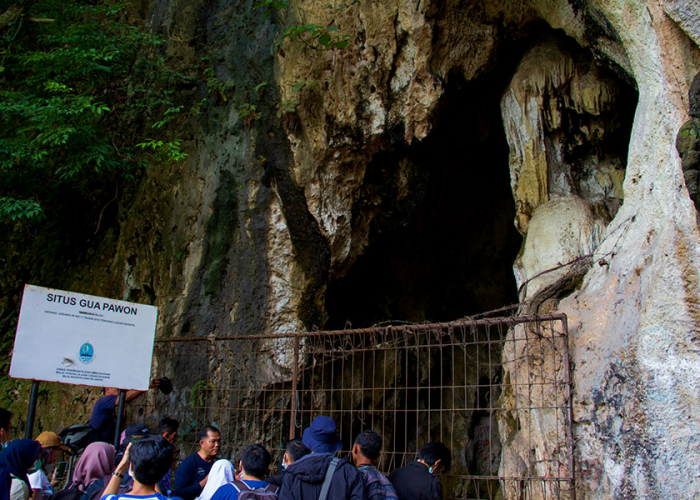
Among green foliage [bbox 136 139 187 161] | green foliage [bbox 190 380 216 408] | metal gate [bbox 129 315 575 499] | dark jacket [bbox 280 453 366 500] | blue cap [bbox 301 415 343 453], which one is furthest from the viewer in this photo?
green foliage [bbox 136 139 187 161]

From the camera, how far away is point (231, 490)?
3314 millimetres

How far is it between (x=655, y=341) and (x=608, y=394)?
530 mm

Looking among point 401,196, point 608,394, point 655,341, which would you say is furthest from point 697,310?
point 401,196

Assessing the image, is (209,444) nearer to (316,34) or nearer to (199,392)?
(199,392)

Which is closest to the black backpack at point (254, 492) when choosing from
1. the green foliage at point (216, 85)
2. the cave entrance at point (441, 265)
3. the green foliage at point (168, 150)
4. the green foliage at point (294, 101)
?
the cave entrance at point (441, 265)

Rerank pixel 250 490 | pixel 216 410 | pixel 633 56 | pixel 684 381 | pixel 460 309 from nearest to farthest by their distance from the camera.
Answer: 1. pixel 250 490
2. pixel 684 381
3. pixel 633 56
4. pixel 216 410
5. pixel 460 309

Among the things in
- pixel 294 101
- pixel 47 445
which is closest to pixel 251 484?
pixel 47 445

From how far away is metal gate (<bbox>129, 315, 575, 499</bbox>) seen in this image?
471 cm

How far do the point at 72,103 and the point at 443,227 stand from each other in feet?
18.5

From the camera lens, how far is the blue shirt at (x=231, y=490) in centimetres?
330

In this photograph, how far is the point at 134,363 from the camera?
475cm

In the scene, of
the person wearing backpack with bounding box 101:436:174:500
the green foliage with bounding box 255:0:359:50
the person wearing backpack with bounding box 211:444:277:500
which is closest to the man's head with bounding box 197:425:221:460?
the person wearing backpack with bounding box 211:444:277:500

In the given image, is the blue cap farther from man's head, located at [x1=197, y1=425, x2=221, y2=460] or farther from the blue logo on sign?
the blue logo on sign

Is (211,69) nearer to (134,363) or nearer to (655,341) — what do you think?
(134,363)
